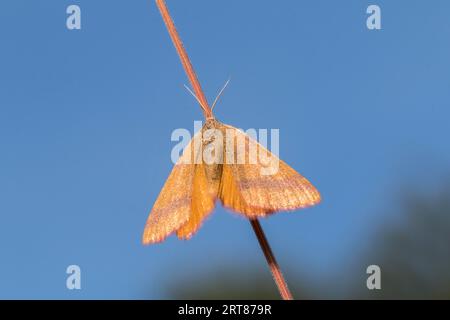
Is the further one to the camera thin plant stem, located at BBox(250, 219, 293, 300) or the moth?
the moth

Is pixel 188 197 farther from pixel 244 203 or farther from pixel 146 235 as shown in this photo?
pixel 244 203

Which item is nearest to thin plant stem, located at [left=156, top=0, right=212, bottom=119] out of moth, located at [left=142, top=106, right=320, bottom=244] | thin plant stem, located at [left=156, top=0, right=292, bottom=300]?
thin plant stem, located at [left=156, top=0, right=292, bottom=300]

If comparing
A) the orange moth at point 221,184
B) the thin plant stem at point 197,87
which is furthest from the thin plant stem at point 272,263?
the orange moth at point 221,184

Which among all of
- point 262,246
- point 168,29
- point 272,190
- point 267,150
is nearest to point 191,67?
point 168,29

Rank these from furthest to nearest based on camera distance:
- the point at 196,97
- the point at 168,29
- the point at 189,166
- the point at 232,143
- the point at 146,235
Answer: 1. the point at 189,166
2. the point at 232,143
3. the point at 146,235
4. the point at 196,97
5. the point at 168,29

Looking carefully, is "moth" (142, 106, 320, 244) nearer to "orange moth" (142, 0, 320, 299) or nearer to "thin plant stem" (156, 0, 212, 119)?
"orange moth" (142, 0, 320, 299)

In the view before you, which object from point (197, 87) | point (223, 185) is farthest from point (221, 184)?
point (197, 87)

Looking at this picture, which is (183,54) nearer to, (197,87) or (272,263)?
(197,87)

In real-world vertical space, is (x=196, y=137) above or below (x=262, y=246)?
above

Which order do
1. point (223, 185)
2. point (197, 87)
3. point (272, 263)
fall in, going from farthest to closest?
point (223, 185)
point (197, 87)
point (272, 263)
